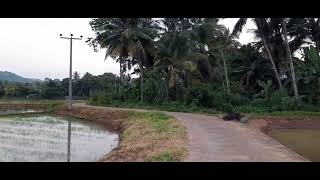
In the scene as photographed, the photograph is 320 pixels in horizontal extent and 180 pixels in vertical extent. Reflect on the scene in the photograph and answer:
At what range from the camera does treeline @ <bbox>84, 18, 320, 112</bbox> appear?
23234 mm

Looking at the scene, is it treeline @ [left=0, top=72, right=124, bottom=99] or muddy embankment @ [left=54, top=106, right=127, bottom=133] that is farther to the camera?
treeline @ [left=0, top=72, right=124, bottom=99]

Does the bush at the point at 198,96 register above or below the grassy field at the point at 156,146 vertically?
above

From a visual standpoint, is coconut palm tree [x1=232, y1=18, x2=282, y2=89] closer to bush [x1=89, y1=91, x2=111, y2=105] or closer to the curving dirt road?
bush [x1=89, y1=91, x2=111, y2=105]

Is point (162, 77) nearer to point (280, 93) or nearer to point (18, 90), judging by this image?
point (280, 93)

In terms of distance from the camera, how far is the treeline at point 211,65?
915 inches

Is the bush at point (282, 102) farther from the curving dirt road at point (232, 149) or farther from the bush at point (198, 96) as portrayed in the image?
the curving dirt road at point (232, 149)

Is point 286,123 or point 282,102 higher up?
point 282,102

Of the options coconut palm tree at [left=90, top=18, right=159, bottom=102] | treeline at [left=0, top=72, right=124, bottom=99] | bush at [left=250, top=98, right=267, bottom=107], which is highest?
coconut palm tree at [left=90, top=18, right=159, bottom=102]

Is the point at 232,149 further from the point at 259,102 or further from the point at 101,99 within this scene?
the point at 101,99

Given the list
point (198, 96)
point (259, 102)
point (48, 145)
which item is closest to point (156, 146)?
point (48, 145)

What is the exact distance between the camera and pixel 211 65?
101 ft

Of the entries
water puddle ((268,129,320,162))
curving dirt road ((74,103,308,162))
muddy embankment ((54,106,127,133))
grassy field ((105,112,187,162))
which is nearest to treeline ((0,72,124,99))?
muddy embankment ((54,106,127,133))

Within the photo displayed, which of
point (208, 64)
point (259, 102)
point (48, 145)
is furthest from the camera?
point (208, 64)

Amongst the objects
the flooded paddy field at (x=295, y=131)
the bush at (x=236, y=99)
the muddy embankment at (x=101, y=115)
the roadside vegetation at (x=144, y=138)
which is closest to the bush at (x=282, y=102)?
the flooded paddy field at (x=295, y=131)
